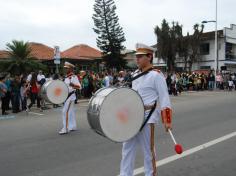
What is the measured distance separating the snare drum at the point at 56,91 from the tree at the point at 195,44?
40371 mm

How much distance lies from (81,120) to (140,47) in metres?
7.57

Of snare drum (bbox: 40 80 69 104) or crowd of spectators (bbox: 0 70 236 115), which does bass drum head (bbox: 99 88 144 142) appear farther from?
snare drum (bbox: 40 80 69 104)

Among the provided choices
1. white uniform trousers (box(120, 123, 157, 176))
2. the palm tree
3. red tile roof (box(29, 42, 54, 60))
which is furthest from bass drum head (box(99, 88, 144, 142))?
red tile roof (box(29, 42, 54, 60))

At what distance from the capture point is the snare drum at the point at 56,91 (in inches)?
371

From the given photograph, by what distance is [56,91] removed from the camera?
945cm

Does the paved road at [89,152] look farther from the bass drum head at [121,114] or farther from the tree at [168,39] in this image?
the tree at [168,39]

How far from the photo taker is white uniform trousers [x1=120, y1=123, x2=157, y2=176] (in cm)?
477

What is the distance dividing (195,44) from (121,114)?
4544cm

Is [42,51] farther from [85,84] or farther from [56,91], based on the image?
[56,91]

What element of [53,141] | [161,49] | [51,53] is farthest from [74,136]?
[161,49]

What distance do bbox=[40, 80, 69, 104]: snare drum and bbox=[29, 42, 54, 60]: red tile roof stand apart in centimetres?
2911

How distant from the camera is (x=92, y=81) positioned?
2211cm

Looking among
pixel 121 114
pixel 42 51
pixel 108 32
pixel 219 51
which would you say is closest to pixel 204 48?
pixel 219 51

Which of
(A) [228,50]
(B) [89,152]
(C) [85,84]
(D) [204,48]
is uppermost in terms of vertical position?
(D) [204,48]
